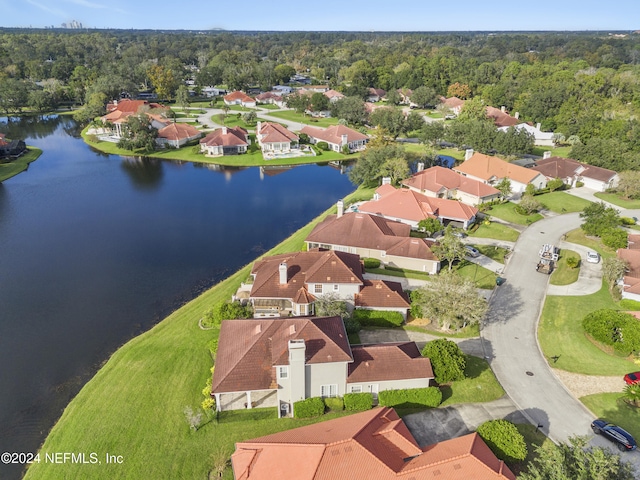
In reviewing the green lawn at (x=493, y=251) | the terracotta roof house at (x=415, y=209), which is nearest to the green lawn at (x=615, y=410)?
the green lawn at (x=493, y=251)

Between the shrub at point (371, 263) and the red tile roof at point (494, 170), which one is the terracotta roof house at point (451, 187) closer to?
the red tile roof at point (494, 170)

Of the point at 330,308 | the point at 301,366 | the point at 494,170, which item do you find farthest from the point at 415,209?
the point at 301,366

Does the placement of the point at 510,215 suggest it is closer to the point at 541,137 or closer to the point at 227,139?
the point at 541,137

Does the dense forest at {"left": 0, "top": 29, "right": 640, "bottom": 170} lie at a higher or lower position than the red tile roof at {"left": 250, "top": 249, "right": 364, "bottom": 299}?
higher

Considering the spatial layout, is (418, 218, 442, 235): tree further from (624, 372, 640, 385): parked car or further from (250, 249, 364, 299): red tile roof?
(624, 372, 640, 385): parked car

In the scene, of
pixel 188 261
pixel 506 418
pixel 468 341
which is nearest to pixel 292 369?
pixel 506 418

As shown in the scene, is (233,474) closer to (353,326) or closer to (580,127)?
(353,326)

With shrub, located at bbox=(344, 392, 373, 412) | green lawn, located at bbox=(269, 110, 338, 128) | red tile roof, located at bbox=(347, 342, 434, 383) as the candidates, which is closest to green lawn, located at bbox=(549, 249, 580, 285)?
red tile roof, located at bbox=(347, 342, 434, 383)
